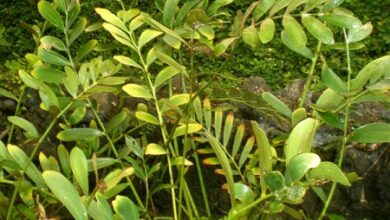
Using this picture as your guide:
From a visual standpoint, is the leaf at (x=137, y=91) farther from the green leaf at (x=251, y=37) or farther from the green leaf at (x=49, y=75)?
the green leaf at (x=251, y=37)

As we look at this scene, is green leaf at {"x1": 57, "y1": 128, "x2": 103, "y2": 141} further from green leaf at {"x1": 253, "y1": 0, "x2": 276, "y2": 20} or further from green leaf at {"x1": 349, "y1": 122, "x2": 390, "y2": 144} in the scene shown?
green leaf at {"x1": 349, "y1": 122, "x2": 390, "y2": 144}

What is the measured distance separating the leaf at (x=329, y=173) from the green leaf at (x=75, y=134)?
65 cm

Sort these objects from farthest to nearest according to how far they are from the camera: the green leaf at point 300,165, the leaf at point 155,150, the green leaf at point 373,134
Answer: the leaf at point 155,150 → the green leaf at point 373,134 → the green leaf at point 300,165

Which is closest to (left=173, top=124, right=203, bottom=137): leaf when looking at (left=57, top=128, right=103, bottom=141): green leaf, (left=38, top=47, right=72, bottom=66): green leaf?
(left=57, top=128, right=103, bottom=141): green leaf

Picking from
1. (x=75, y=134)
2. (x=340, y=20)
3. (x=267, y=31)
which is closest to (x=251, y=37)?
(x=267, y=31)

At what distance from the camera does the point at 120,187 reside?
1.30 metres

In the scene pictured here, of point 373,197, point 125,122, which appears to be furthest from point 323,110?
point 373,197

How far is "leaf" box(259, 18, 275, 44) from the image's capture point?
3.39ft

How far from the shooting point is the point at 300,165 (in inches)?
33.1

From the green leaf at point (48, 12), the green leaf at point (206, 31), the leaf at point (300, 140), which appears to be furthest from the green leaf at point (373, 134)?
the green leaf at point (48, 12)

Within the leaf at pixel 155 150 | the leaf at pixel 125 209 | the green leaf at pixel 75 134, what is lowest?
the leaf at pixel 155 150

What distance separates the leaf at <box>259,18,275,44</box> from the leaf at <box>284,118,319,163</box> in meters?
0.17

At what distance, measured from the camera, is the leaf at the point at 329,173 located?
2.82 feet

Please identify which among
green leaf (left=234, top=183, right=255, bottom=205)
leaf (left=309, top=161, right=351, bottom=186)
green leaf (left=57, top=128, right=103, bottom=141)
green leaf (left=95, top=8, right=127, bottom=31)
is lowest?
green leaf (left=57, top=128, right=103, bottom=141)
